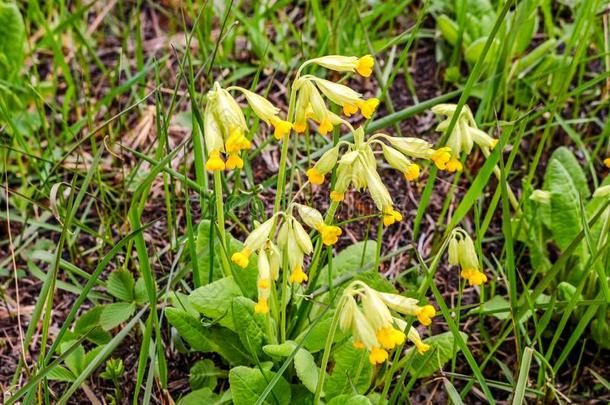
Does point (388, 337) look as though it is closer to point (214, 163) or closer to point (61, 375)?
point (214, 163)

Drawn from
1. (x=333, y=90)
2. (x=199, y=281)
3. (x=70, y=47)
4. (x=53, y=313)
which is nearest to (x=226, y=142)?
(x=333, y=90)

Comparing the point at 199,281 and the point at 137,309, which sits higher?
the point at 199,281

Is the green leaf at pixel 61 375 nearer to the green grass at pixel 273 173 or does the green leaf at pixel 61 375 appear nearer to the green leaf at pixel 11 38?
the green grass at pixel 273 173

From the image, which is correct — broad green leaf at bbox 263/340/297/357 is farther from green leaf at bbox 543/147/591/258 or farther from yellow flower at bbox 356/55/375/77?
green leaf at bbox 543/147/591/258

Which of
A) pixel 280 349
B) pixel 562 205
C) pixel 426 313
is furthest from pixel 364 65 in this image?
pixel 562 205

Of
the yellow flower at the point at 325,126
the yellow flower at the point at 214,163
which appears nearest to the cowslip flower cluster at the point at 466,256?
the yellow flower at the point at 325,126

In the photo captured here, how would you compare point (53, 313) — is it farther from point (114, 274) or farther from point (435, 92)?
point (435, 92)

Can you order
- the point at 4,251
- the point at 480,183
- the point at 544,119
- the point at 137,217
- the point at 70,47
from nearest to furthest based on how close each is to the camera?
1. the point at 137,217
2. the point at 480,183
3. the point at 4,251
4. the point at 544,119
5. the point at 70,47
